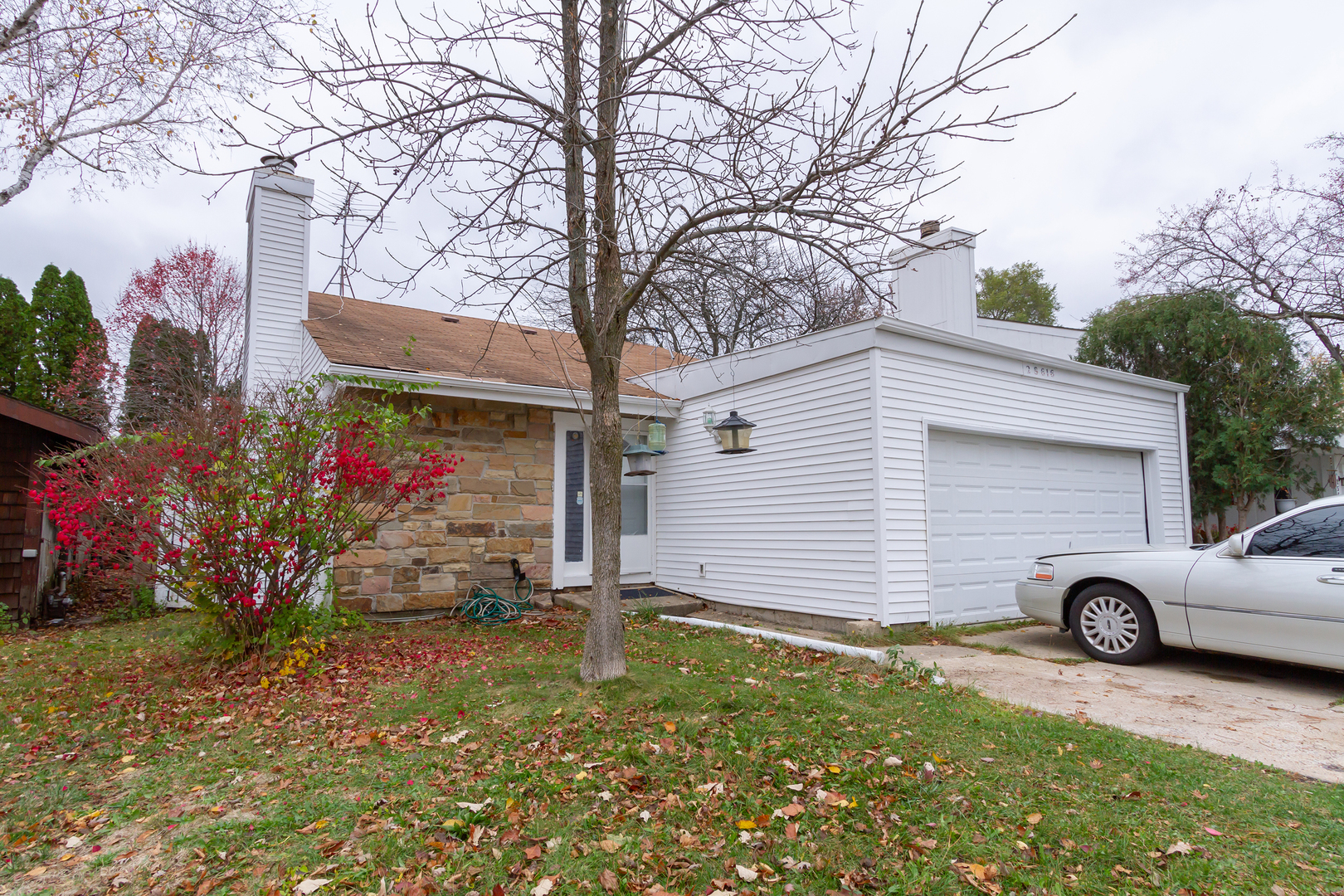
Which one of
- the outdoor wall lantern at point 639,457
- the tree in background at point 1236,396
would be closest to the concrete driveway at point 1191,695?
the outdoor wall lantern at point 639,457

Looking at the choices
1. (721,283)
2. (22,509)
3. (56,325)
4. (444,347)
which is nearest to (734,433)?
(721,283)

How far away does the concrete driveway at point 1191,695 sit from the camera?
3.81 metres

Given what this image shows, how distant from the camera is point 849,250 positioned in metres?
4.35

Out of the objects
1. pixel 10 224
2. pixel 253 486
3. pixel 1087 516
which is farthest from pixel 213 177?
pixel 10 224

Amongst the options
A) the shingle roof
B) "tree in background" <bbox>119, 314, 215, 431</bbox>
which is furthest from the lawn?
"tree in background" <bbox>119, 314, 215, 431</bbox>

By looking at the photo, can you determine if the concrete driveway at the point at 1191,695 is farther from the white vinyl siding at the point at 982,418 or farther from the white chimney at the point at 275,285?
the white chimney at the point at 275,285

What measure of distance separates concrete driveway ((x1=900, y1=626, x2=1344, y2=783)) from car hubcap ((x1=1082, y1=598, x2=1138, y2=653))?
20 centimetres

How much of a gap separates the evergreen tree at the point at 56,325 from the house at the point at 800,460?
938cm

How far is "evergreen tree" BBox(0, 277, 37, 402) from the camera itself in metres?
14.6

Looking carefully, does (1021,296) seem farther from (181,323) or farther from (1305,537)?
(181,323)

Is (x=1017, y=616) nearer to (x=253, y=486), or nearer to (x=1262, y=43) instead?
(x=253, y=486)

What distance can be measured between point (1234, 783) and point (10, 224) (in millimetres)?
18364

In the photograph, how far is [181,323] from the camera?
56.2ft

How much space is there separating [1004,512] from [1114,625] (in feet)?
7.56
